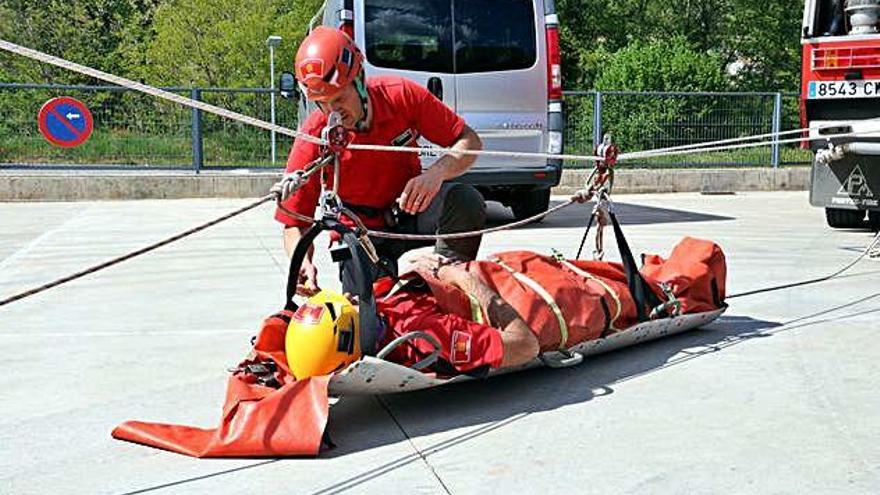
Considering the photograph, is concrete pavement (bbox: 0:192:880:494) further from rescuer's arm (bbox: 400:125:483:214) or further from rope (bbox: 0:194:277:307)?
rescuer's arm (bbox: 400:125:483:214)

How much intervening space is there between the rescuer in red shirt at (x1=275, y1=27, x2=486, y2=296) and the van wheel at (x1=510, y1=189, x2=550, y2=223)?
6534mm

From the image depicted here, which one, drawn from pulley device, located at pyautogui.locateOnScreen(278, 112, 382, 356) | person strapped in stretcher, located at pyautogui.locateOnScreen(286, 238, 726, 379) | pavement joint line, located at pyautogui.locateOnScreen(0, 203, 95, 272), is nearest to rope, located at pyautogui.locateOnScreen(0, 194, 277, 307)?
pulley device, located at pyautogui.locateOnScreen(278, 112, 382, 356)

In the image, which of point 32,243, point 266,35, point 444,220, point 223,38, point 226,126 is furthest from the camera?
point 223,38

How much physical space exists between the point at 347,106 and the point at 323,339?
3.49 ft

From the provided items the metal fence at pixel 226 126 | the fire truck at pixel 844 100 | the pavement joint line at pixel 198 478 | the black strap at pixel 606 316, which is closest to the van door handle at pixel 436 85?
the fire truck at pixel 844 100

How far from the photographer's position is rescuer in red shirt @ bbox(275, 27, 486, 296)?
414cm

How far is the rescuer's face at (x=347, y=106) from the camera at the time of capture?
4262 millimetres

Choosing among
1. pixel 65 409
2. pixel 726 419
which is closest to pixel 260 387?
pixel 65 409

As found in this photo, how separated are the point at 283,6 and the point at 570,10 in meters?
12.1

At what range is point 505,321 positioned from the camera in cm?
427

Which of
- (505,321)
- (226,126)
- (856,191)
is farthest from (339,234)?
(226,126)

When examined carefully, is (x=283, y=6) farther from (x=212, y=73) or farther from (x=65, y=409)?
(x=65, y=409)

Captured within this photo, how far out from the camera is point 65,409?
14.2 feet

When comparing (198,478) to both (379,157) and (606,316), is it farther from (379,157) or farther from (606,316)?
(606,316)
